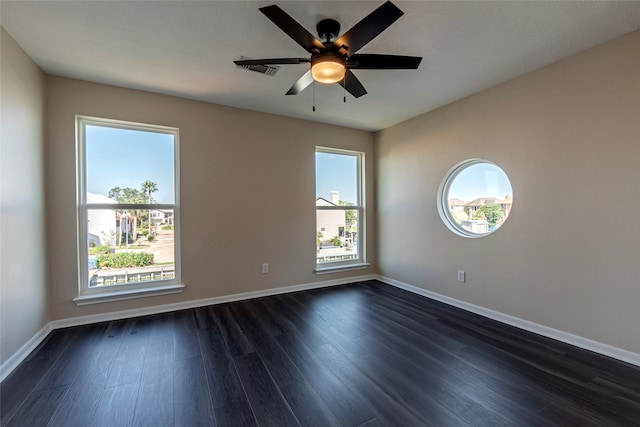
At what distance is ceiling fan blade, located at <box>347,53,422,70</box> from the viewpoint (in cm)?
183

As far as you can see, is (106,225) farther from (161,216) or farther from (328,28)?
(328,28)

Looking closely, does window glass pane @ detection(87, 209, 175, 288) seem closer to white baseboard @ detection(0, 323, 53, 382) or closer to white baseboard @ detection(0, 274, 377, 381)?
white baseboard @ detection(0, 274, 377, 381)

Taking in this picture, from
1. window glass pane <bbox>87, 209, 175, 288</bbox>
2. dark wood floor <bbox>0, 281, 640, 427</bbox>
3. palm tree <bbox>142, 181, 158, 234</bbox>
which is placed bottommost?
dark wood floor <bbox>0, 281, 640, 427</bbox>

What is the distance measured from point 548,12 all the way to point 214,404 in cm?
344

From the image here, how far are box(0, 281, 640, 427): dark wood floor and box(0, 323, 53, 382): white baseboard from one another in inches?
2.1

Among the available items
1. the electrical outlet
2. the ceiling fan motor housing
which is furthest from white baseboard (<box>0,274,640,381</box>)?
the ceiling fan motor housing

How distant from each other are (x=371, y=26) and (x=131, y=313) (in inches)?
142

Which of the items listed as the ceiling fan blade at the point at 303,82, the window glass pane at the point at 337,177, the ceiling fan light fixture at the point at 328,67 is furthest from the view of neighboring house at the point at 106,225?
the ceiling fan light fixture at the point at 328,67

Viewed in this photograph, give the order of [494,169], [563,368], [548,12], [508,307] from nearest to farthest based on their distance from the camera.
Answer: [548,12] < [563,368] < [508,307] < [494,169]

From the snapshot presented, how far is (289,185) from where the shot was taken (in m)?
3.93

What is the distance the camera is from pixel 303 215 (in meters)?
4.04

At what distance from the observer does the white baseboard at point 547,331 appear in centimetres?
211

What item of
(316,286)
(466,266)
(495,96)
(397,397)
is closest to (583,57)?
(495,96)

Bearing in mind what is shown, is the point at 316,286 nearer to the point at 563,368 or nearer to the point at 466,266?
the point at 466,266
